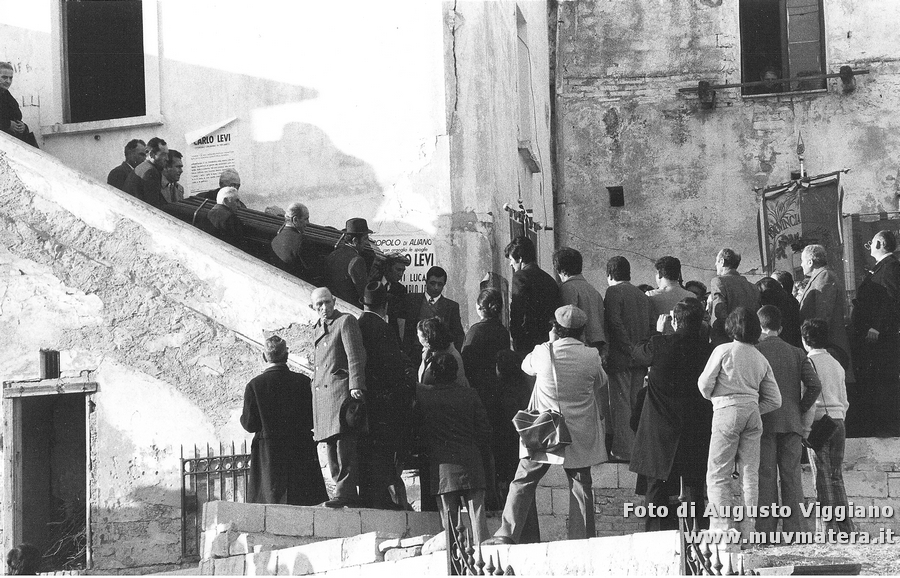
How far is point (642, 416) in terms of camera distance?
9.62 meters

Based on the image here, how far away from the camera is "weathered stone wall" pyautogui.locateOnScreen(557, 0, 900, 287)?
17.7 metres

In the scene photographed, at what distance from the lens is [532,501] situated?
927cm

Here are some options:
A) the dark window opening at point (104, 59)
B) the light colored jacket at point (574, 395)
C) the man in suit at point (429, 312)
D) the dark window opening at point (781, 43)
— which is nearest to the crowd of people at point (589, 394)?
the light colored jacket at point (574, 395)

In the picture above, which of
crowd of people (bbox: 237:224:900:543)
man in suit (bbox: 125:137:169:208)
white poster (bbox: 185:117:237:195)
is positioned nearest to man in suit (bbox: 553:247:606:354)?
crowd of people (bbox: 237:224:900:543)

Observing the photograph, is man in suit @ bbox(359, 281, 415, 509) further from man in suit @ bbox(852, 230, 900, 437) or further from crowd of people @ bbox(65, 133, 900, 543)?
man in suit @ bbox(852, 230, 900, 437)

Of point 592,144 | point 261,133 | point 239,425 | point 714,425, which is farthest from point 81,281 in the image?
point 592,144

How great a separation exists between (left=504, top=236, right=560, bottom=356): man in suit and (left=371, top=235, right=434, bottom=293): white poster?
3501mm

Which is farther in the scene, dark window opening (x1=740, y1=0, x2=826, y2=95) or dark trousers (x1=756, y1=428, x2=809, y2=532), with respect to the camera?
dark window opening (x1=740, y1=0, x2=826, y2=95)

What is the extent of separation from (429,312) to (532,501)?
255 cm

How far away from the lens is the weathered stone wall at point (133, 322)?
11617mm

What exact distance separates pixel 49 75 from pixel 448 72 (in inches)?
180

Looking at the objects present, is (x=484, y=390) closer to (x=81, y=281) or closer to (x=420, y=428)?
(x=420, y=428)

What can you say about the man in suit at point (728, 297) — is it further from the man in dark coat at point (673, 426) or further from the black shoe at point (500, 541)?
the black shoe at point (500, 541)

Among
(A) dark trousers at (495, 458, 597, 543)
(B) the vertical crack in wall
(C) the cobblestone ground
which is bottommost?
(C) the cobblestone ground
